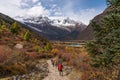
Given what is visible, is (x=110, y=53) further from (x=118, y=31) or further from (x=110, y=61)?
(x=118, y=31)

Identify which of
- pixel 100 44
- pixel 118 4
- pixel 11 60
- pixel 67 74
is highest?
pixel 118 4

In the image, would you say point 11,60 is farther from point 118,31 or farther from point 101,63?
point 118,31

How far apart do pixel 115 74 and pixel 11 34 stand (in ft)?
238

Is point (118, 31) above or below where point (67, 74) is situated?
above

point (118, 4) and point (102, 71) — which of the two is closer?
point (118, 4)

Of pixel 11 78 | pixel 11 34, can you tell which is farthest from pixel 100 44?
pixel 11 34

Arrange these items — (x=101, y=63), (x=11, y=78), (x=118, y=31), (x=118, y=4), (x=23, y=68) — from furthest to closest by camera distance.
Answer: (x=23, y=68), (x=11, y=78), (x=101, y=63), (x=118, y=4), (x=118, y=31)

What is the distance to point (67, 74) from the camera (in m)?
37.9

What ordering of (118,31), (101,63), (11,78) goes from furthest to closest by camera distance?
1. (11,78)
2. (101,63)
3. (118,31)

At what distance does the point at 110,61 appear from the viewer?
2264 centimetres

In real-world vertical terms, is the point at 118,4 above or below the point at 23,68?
above

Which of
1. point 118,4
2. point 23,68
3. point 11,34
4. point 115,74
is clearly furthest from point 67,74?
point 11,34

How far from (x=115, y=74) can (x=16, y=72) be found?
13.3 metres

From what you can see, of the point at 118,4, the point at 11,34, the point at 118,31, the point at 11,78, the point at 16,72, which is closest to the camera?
the point at 118,31
